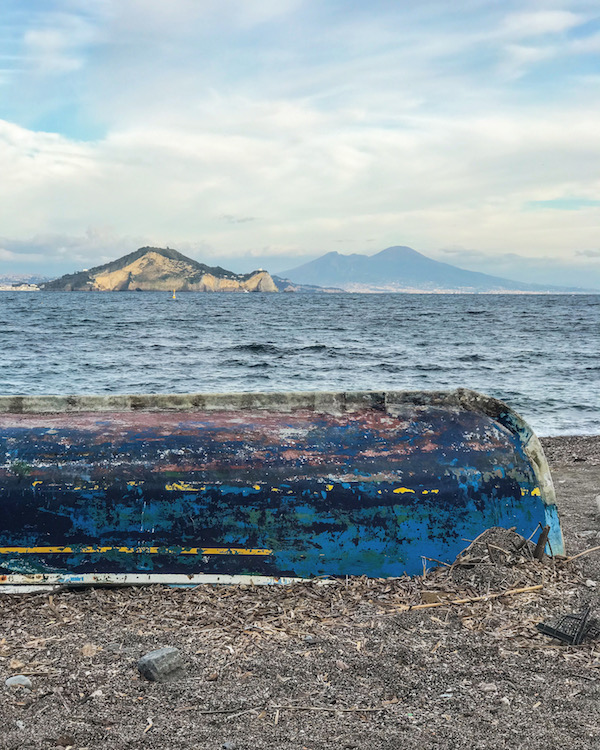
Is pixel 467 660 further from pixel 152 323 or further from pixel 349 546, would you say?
pixel 152 323

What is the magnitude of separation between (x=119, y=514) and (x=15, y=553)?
728 mm

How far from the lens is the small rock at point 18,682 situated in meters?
3.19

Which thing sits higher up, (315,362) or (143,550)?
(143,550)

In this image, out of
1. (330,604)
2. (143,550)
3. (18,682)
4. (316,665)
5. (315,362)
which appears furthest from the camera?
(315,362)

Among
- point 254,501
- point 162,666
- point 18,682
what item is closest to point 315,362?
point 254,501

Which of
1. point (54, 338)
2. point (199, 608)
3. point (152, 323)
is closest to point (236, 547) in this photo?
point (199, 608)

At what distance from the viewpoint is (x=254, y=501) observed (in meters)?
4.21

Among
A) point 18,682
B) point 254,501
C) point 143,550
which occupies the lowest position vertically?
point 18,682

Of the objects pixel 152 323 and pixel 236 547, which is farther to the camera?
pixel 152 323

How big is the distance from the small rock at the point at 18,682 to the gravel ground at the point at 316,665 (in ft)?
0.12

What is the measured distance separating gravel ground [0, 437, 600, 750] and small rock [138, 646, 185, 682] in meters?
0.05

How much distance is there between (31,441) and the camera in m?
4.57

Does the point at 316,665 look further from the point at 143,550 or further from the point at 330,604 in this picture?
the point at 143,550

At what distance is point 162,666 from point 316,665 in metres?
0.79
